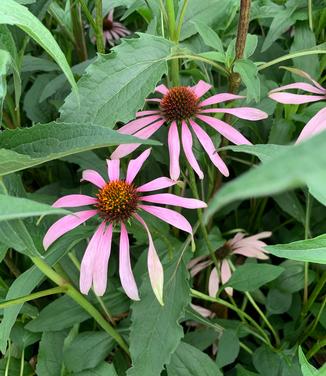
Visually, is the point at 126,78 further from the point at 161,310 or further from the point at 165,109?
the point at 161,310

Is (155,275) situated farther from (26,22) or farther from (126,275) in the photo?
(26,22)

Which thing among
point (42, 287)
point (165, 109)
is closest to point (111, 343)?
point (42, 287)

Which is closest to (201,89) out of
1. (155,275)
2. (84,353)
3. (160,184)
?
(160,184)

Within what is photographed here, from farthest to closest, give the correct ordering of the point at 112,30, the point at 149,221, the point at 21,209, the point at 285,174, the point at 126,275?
the point at 112,30 → the point at 149,221 → the point at 126,275 → the point at 21,209 → the point at 285,174

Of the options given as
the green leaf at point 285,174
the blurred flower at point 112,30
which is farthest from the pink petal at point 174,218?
the blurred flower at point 112,30

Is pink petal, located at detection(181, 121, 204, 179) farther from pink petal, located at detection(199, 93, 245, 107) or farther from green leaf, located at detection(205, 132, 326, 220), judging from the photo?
green leaf, located at detection(205, 132, 326, 220)

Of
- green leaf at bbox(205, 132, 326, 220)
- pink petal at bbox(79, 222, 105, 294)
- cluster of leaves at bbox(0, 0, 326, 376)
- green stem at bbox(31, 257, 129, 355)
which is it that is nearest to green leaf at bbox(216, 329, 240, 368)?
cluster of leaves at bbox(0, 0, 326, 376)

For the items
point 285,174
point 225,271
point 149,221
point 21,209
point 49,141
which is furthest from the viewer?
point 225,271
